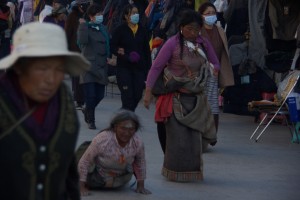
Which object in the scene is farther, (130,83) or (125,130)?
(130,83)

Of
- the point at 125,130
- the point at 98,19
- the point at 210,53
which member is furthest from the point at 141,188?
the point at 98,19

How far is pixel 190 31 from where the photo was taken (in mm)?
8992

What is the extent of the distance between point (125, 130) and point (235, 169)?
2.40 m

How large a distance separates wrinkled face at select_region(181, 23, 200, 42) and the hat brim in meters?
4.88

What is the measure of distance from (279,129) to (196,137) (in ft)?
14.8

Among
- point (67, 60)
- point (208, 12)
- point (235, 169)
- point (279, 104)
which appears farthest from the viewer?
point (279, 104)

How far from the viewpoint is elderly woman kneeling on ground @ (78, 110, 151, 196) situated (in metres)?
8.13

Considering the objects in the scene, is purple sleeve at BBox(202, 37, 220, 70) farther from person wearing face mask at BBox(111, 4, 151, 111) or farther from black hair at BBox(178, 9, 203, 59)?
person wearing face mask at BBox(111, 4, 151, 111)

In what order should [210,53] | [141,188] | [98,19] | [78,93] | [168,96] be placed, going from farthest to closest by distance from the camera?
[78,93] → [98,19] → [210,53] → [168,96] → [141,188]

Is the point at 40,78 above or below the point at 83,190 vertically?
above

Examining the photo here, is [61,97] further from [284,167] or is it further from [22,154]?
[284,167]

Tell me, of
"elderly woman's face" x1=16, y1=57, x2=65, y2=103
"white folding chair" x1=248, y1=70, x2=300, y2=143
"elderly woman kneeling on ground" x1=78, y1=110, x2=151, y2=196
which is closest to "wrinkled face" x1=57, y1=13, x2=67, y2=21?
"white folding chair" x1=248, y1=70, x2=300, y2=143

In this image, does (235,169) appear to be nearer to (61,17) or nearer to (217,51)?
(217,51)

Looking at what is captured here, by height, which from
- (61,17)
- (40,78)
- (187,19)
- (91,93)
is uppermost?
(40,78)
